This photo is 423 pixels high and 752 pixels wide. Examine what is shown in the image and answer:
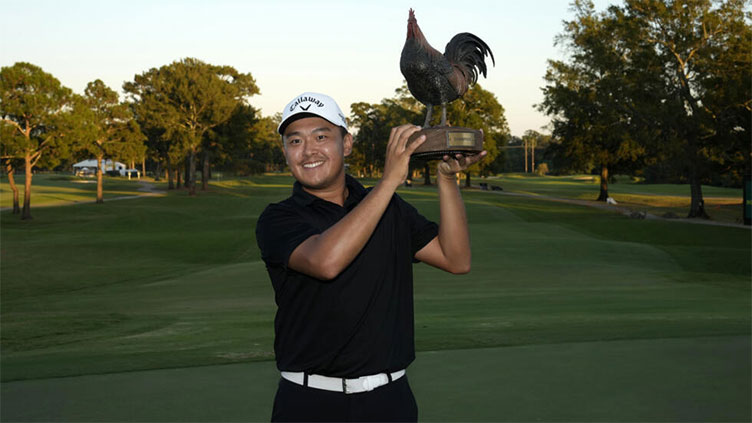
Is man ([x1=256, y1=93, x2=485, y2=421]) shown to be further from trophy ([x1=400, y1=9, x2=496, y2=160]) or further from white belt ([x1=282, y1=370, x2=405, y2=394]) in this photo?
trophy ([x1=400, y1=9, x2=496, y2=160])

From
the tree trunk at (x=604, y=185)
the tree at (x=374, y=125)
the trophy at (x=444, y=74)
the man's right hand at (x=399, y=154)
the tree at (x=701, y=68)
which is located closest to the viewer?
the man's right hand at (x=399, y=154)

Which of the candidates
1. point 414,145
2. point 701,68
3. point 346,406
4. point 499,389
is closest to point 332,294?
point 346,406

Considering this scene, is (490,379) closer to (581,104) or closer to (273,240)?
(273,240)

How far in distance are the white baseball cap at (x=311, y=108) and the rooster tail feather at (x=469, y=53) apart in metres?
0.79

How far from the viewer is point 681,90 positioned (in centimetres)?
3997

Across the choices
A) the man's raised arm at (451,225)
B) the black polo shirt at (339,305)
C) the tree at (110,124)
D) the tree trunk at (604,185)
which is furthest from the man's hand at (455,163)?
the tree trunk at (604,185)

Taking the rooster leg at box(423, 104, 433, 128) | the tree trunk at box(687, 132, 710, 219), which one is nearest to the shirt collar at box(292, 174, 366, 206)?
the rooster leg at box(423, 104, 433, 128)

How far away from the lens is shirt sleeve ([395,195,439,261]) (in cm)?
329

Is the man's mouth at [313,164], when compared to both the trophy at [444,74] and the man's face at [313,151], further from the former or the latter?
the trophy at [444,74]

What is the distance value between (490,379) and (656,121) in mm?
37927

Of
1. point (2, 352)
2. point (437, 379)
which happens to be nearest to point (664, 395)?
point (437, 379)

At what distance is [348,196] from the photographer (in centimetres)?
325

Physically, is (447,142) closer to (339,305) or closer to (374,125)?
(339,305)

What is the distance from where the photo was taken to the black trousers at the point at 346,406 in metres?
2.89
